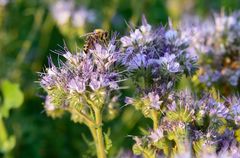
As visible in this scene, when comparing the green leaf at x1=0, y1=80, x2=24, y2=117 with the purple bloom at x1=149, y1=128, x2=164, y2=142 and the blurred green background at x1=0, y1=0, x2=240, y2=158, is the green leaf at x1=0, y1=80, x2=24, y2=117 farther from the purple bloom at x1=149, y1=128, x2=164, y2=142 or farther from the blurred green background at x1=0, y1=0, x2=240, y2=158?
the purple bloom at x1=149, y1=128, x2=164, y2=142

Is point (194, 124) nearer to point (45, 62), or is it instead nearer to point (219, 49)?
point (219, 49)

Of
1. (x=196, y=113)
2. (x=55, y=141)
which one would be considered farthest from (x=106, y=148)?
Answer: (x=55, y=141)

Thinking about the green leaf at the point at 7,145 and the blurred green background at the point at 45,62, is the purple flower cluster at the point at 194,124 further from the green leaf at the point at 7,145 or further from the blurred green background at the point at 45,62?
the green leaf at the point at 7,145

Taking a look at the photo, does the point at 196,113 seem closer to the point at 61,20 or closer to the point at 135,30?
the point at 135,30

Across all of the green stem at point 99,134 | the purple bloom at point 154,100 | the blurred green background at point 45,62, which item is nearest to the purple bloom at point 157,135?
the purple bloom at point 154,100

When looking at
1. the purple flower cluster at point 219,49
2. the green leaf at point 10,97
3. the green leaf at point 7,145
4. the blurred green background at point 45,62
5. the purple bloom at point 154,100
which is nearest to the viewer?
the purple bloom at point 154,100

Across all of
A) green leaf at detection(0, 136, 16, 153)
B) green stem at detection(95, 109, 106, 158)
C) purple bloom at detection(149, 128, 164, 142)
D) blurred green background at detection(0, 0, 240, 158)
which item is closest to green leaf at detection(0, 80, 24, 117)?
blurred green background at detection(0, 0, 240, 158)
